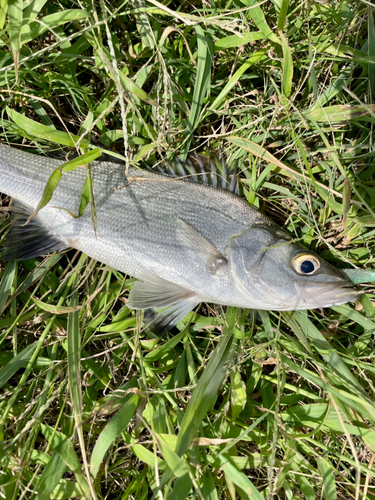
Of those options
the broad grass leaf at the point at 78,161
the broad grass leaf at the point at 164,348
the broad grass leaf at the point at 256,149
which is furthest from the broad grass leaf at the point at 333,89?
the broad grass leaf at the point at 164,348

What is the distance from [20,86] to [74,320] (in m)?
1.64

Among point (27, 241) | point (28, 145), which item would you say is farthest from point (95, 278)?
point (28, 145)

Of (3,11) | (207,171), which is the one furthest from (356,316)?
(3,11)

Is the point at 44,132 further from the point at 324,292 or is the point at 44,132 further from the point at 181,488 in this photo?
the point at 181,488

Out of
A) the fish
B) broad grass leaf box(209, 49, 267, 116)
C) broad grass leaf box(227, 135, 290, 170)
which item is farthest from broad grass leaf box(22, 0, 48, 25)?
broad grass leaf box(227, 135, 290, 170)

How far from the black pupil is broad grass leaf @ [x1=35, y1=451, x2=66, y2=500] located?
1830mm

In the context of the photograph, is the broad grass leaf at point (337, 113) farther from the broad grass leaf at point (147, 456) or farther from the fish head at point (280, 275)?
the broad grass leaf at point (147, 456)

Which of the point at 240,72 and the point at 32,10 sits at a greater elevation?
the point at 32,10

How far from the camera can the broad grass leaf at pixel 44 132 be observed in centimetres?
224

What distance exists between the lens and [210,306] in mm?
2637

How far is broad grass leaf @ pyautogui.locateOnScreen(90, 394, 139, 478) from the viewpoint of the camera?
2.07 m

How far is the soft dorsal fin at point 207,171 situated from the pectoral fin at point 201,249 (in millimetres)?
404

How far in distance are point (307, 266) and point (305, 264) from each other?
0.06 feet

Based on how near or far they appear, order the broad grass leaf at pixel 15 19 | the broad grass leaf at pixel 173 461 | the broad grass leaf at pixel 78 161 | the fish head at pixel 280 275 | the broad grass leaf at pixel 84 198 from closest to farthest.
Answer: the broad grass leaf at pixel 15 19
the broad grass leaf at pixel 173 461
the broad grass leaf at pixel 78 161
the fish head at pixel 280 275
the broad grass leaf at pixel 84 198
